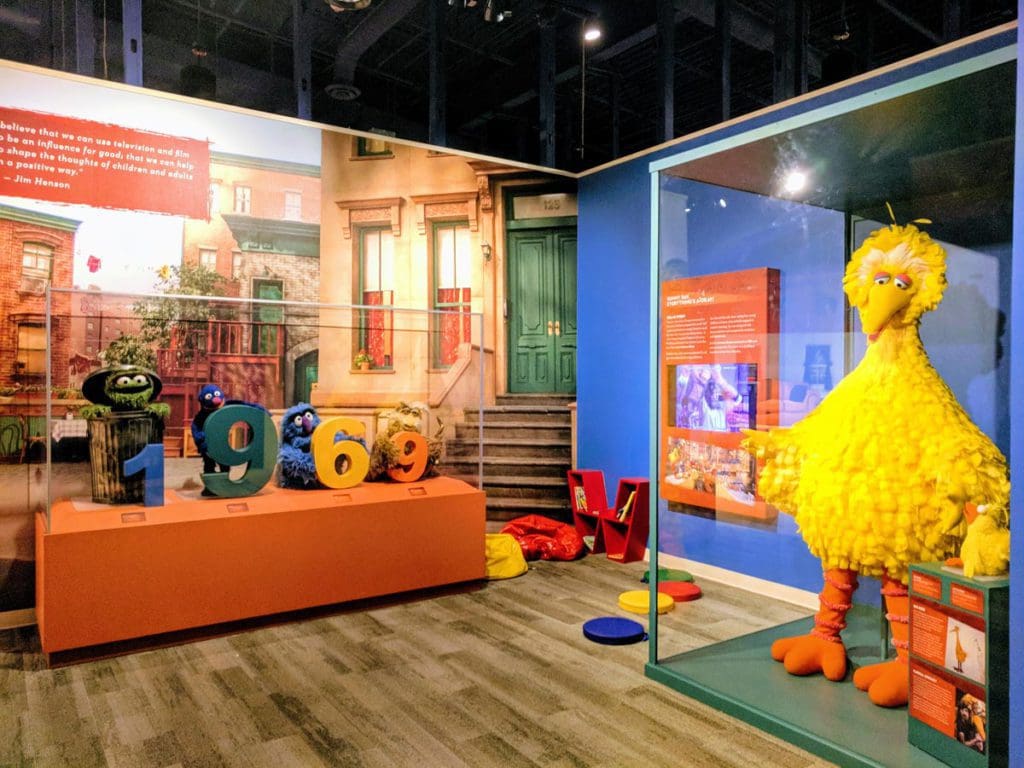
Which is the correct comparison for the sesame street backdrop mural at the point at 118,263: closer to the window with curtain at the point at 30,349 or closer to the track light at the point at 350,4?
the window with curtain at the point at 30,349

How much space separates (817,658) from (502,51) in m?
6.79

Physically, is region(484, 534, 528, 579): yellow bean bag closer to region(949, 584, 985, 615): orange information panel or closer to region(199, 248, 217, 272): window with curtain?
region(199, 248, 217, 272): window with curtain

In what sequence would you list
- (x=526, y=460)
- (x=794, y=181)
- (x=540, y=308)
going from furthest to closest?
(x=540, y=308), (x=526, y=460), (x=794, y=181)

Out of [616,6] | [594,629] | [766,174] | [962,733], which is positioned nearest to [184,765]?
[594,629]

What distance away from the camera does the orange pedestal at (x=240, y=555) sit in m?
2.87

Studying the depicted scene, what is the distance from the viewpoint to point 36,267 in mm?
3426

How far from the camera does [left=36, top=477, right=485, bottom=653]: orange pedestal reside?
287 centimetres

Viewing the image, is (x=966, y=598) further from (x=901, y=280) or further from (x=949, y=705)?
(x=901, y=280)

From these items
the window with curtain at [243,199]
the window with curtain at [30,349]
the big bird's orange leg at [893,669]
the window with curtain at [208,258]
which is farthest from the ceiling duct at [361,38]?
the big bird's orange leg at [893,669]

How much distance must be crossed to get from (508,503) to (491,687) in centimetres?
245

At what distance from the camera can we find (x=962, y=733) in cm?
195

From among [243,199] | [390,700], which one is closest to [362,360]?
[243,199]

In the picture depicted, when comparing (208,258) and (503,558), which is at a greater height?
(208,258)

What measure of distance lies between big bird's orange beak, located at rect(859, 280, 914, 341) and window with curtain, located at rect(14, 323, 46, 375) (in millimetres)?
3426
